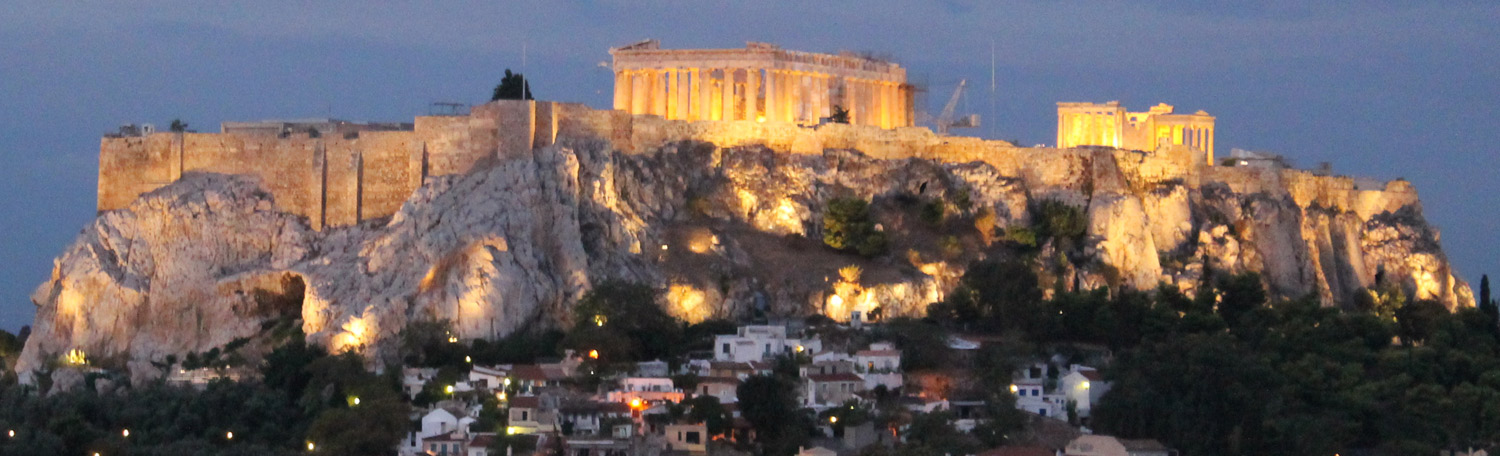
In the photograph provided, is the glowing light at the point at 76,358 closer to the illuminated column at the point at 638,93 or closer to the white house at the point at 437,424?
the white house at the point at 437,424

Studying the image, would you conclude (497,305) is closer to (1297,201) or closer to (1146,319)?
(1146,319)

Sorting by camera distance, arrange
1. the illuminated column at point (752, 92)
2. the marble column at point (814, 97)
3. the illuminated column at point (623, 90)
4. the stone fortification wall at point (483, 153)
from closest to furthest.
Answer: the stone fortification wall at point (483, 153) < the illuminated column at point (752, 92) < the illuminated column at point (623, 90) < the marble column at point (814, 97)

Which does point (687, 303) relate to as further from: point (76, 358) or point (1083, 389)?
point (76, 358)

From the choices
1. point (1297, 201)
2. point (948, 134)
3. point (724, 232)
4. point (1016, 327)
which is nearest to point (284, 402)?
point (724, 232)

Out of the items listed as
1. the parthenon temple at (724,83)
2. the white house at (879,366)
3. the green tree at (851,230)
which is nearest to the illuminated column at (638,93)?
the parthenon temple at (724,83)

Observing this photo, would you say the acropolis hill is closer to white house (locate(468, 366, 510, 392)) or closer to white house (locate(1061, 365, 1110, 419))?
white house (locate(468, 366, 510, 392))

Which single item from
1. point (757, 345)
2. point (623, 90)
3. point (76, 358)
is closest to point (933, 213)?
point (623, 90)

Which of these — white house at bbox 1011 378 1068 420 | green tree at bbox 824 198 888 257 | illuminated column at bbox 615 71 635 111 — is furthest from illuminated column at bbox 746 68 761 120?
white house at bbox 1011 378 1068 420
